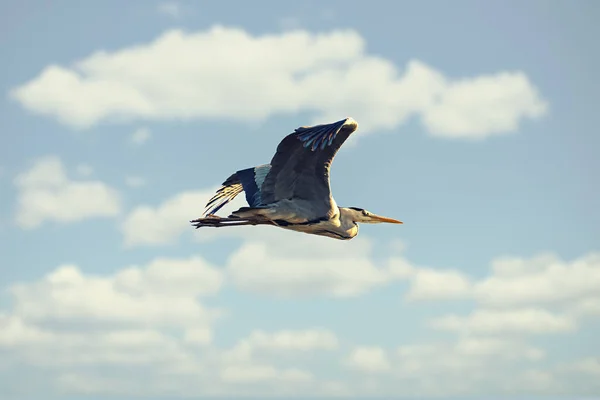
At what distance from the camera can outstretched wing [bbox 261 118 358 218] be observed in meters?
19.6

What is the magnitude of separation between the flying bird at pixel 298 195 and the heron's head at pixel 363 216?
103 mm

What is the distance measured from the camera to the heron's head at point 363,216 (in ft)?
74.1

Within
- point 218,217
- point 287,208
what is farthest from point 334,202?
point 218,217

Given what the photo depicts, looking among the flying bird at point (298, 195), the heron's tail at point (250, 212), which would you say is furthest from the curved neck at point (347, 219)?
the heron's tail at point (250, 212)

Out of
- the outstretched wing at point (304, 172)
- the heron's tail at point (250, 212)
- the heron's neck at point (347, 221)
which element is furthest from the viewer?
the heron's neck at point (347, 221)

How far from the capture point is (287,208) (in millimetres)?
20781

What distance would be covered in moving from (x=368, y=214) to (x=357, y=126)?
4.85 meters

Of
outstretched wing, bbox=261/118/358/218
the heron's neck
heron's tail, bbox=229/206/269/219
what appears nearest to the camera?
outstretched wing, bbox=261/118/358/218

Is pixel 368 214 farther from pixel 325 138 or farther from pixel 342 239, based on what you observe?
pixel 325 138

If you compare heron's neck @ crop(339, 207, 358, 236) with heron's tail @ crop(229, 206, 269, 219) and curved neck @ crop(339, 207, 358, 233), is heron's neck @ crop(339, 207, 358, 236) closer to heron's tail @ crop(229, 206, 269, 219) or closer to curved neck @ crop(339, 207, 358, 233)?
curved neck @ crop(339, 207, 358, 233)

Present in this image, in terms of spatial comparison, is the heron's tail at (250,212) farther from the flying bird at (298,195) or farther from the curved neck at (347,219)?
the curved neck at (347,219)

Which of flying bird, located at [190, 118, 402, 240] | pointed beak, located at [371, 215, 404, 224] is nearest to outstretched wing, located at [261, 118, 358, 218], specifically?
flying bird, located at [190, 118, 402, 240]

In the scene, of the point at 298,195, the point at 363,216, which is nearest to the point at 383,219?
the point at 363,216

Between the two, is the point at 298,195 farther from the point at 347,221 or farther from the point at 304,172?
the point at 347,221
